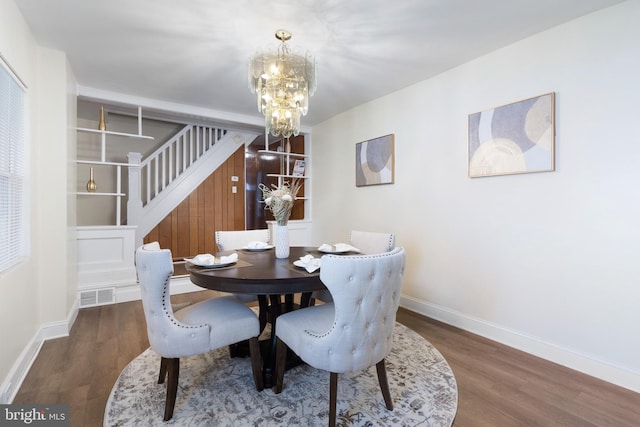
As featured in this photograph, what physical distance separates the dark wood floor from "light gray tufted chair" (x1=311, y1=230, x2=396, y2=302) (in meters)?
0.84

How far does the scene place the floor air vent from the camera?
326 cm

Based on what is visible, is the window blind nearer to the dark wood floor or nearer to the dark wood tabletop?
the dark wood floor

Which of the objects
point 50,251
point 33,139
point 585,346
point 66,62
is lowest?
point 585,346

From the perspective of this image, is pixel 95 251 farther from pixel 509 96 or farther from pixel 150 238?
pixel 509 96

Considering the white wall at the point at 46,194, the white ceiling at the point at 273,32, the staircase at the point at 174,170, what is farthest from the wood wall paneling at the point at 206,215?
the white ceiling at the point at 273,32

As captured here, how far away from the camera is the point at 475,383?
6.13 feet

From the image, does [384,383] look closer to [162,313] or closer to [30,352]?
[162,313]

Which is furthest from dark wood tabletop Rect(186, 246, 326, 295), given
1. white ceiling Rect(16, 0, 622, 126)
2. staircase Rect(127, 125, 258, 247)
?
staircase Rect(127, 125, 258, 247)

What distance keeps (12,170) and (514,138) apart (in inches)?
143

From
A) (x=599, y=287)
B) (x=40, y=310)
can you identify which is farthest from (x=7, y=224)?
(x=599, y=287)

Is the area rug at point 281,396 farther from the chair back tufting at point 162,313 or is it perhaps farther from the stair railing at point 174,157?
the stair railing at point 174,157

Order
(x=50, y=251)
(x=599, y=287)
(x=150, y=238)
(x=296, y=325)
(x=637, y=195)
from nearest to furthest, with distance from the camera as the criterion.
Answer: (x=296, y=325) → (x=637, y=195) → (x=599, y=287) → (x=50, y=251) → (x=150, y=238)

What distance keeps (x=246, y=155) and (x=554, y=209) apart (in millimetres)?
4513

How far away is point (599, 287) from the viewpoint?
1.99 meters
